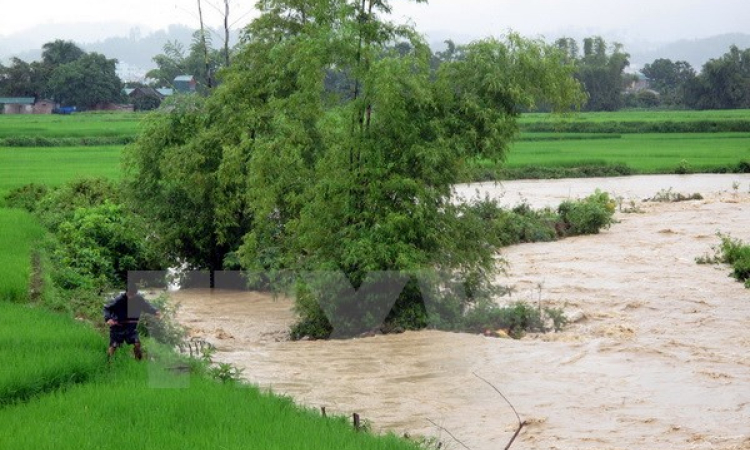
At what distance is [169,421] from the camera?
689cm

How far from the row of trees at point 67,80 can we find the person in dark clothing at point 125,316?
45.7m

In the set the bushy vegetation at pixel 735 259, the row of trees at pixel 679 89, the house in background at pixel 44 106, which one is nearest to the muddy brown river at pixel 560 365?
the bushy vegetation at pixel 735 259

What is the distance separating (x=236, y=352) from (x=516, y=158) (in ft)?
91.4

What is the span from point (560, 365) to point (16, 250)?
300 inches

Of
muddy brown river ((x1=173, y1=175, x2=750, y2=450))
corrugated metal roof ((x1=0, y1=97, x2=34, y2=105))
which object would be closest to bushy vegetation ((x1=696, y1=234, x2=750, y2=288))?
muddy brown river ((x1=173, y1=175, x2=750, y2=450))

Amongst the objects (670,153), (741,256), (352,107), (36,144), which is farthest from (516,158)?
(352,107)

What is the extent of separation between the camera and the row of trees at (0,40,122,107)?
52281 mm

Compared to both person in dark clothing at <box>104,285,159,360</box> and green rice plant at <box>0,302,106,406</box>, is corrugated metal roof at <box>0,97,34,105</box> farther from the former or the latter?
person in dark clothing at <box>104,285,159,360</box>

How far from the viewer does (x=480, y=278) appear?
13.0 m

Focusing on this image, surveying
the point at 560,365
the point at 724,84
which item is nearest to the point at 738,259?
the point at 560,365

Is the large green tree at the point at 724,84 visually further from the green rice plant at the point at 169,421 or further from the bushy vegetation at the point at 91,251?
the green rice plant at the point at 169,421

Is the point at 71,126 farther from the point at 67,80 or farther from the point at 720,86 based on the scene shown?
the point at 720,86

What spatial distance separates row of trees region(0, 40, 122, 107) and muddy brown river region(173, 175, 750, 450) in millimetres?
38022

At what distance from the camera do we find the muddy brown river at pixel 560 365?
8.76 metres
